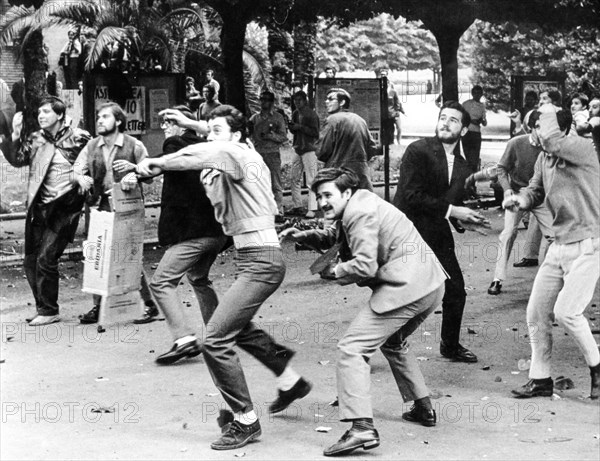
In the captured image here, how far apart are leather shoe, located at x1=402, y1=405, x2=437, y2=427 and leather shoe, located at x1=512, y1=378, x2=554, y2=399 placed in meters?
0.88

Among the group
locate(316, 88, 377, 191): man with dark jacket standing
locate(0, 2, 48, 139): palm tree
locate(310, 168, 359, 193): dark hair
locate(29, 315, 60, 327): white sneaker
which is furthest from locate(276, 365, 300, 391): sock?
locate(0, 2, 48, 139): palm tree

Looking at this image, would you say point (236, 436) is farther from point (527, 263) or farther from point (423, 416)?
point (527, 263)

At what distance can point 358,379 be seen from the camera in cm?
630

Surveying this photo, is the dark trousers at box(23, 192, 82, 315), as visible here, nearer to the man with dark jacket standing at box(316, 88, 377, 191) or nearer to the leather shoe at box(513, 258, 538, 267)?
the man with dark jacket standing at box(316, 88, 377, 191)

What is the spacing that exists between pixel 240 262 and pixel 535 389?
2.20 m

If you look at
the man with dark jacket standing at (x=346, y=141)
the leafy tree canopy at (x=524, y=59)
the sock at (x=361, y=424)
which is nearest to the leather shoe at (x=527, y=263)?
the man with dark jacket standing at (x=346, y=141)

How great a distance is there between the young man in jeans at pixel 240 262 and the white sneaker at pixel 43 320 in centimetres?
306

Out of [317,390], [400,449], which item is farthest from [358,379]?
[317,390]

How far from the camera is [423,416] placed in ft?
22.5

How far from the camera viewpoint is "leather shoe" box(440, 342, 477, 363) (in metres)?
8.55

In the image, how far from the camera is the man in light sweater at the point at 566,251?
291 inches

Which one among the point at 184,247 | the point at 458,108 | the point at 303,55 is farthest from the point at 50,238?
the point at 303,55

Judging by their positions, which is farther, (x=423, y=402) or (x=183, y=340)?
(x=183, y=340)

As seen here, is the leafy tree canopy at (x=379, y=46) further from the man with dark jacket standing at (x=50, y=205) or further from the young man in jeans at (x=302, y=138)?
the man with dark jacket standing at (x=50, y=205)
